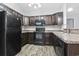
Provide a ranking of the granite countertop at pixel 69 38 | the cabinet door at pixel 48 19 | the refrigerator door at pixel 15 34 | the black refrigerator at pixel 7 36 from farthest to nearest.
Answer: the refrigerator door at pixel 15 34
the cabinet door at pixel 48 19
the black refrigerator at pixel 7 36
the granite countertop at pixel 69 38

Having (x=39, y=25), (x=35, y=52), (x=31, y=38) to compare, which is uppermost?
(x=39, y=25)

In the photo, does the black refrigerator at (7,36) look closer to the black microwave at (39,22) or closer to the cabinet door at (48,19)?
the black microwave at (39,22)

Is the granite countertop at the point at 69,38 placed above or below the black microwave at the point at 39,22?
below

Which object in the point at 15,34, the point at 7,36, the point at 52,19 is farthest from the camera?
the point at 15,34

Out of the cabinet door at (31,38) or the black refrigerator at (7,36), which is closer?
the black refrigerator at (7,36)

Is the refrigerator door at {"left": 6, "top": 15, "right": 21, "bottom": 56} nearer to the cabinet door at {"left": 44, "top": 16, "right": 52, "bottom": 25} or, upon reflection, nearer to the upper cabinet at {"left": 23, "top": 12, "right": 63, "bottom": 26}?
the upper cabinet at {"left": 23, "top": 12, "right": 63, "bottom": 26}

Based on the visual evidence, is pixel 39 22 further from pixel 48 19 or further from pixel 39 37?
pixel 39 37

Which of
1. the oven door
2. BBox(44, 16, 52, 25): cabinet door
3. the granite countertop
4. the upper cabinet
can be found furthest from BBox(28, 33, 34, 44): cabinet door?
the granite countertop

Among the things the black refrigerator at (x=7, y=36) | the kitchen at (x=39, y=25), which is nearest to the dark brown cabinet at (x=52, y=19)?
the kitchen at (x=39, y=25)

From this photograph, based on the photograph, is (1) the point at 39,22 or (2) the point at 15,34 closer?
(1) the point at 39,22

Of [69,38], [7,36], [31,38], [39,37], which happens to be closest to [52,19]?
[39,37]

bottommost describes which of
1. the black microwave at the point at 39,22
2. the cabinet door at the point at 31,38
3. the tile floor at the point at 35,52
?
the tile floor at the point at 35,52

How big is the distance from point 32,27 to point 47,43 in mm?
524

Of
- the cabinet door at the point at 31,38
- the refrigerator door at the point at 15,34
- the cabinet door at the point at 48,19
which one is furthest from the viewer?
the refrigerator door at the point at 15,34
